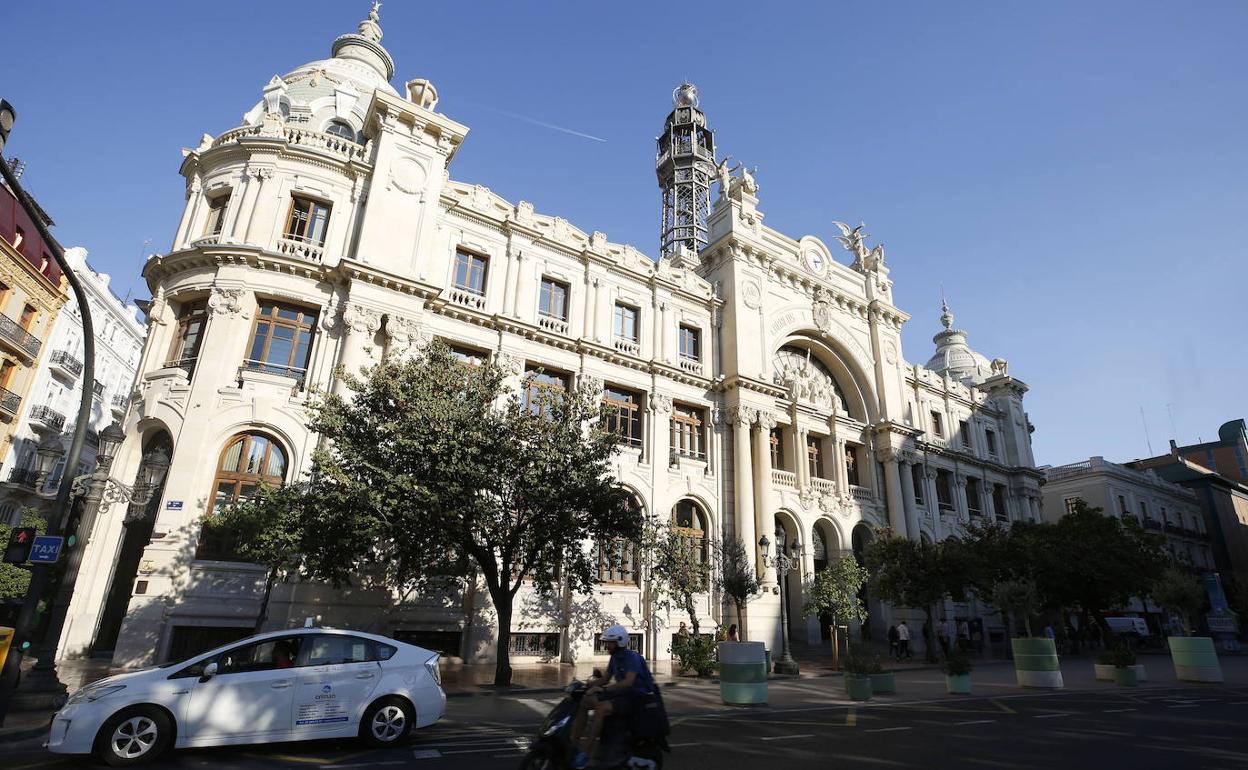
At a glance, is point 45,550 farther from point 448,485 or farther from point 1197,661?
point 1197,661

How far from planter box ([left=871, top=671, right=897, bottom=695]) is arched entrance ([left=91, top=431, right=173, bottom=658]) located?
19676 millimetres

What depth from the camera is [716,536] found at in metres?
27.0

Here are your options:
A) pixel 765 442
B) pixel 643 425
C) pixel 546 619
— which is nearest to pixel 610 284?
pixel 643 425

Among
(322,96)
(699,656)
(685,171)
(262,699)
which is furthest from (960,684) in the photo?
(685,171)

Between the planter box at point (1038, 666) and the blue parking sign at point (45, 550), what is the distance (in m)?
21.6

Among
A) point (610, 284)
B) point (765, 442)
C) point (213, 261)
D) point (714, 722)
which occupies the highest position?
point (610, 284)

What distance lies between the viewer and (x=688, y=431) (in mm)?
28688

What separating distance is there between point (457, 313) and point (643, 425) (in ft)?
29.7

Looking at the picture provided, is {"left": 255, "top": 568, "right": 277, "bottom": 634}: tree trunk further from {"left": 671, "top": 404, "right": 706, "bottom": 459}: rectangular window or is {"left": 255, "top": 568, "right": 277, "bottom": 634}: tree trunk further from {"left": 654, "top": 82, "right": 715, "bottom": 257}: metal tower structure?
{"left": 654, "top": 82, "right": 715, "bottom": 257}: metal tower structure

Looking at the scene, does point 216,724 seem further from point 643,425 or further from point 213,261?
point 643,425

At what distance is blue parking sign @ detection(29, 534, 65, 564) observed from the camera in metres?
10.3

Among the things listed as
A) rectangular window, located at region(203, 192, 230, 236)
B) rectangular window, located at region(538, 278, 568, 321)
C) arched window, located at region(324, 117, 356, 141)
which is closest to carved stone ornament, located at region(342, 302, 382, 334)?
rectangular window, located at region(203, 192, 230, 236)

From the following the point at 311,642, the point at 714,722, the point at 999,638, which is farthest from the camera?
the point at 999,638

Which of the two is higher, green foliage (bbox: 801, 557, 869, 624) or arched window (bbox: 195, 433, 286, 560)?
arched window (bbox: 195, 433, 286, 560)
